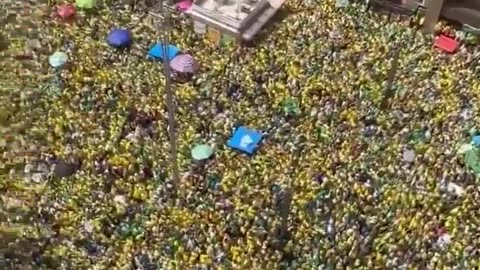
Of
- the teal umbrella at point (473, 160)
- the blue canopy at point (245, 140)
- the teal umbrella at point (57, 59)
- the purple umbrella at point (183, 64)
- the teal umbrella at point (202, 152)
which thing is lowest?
the teal umbrella at point (202, 152)

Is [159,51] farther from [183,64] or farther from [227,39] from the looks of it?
[227,39]

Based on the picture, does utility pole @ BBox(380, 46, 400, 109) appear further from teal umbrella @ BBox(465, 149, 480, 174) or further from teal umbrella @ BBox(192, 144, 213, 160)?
teal umbrella @ BBox(192, 144, 213, 160)

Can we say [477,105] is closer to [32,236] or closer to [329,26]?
[329,26]

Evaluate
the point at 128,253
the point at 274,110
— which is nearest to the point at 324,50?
the point at 274,110

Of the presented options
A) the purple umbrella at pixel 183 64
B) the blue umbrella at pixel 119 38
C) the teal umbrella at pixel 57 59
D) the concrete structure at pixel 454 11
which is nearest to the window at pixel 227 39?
the purple umbrella at pixel 183 64

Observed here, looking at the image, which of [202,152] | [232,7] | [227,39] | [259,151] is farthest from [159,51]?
[259,151]

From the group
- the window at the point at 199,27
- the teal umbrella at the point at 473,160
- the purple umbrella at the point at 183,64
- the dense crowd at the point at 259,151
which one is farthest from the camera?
the window at the point at 199,27

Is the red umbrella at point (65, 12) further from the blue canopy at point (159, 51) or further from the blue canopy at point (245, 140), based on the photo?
the blue canopy at point (245, 140)

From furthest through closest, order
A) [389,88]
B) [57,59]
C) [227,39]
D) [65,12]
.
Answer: [65,12] → [227,39] → [57,59] → [389,88]
